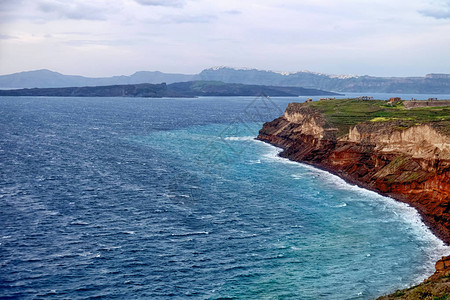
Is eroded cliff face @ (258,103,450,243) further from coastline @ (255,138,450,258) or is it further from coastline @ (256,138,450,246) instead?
coastline @ (255,138,450,258)

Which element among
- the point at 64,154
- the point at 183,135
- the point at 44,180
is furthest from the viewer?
the point at 183,135

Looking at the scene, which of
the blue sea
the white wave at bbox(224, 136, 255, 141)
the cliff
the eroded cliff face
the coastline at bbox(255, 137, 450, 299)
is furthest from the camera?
the white wave at bbox(224, 136, 255, 141)

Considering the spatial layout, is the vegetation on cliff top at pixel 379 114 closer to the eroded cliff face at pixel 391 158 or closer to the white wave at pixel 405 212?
the eroded cliff face at pixel 391 158

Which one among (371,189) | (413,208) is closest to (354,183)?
(371,189)

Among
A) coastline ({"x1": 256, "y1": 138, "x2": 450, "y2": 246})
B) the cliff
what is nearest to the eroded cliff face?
the cliff

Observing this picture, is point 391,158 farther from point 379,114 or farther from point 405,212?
point 379,114

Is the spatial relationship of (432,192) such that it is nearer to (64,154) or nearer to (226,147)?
(226,147)

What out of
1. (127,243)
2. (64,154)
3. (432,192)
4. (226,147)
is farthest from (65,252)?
(226,147)
